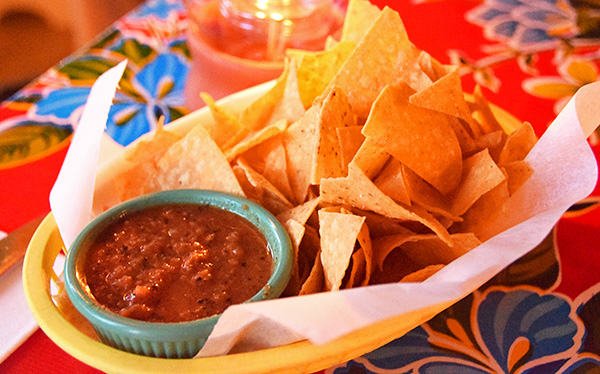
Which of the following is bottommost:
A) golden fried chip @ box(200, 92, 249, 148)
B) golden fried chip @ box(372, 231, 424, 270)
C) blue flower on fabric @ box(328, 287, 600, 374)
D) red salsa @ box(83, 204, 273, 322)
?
blue flower on fabric @ box(328, 287, 600, 374)

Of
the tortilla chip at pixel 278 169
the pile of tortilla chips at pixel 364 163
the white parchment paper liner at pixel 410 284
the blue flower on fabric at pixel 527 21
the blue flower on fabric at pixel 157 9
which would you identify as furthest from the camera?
the blue flower on fabric at pixel 157 9

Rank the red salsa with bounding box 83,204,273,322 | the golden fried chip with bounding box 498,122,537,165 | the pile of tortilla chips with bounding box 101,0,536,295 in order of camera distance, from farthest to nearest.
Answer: the golden fried chip with bounding box 498,122,537,165, the pile of tortilla chips with bounding box 101,0,536,295, the red salsa with bounding box 83,204,273,322

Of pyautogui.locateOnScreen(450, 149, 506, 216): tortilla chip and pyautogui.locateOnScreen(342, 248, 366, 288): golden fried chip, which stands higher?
pyautogui.locateOnScreen(450, 149, 506, 216): tortilla chip

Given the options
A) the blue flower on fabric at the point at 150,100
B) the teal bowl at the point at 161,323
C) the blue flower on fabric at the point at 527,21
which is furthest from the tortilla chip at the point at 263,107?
the blue flower on fabric at the point at 527,21

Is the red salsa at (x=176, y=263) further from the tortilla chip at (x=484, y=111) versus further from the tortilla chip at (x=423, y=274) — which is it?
the tortilla chip at (x=484, y=111)

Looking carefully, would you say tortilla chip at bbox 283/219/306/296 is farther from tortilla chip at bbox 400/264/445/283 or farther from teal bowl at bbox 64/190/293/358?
tortilla chip at bbox 400/264/445/283

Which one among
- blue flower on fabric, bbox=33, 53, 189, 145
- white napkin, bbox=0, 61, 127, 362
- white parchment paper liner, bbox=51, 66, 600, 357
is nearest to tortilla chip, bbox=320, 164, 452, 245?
white parchment paper liner, bbox=51, 66, 600, 357

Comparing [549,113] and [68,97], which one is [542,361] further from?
[68,97]
